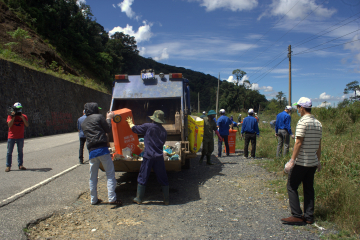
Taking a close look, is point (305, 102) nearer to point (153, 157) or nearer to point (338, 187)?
point (338, 187)

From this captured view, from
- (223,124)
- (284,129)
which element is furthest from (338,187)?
(223,124)

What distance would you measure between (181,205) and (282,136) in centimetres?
493

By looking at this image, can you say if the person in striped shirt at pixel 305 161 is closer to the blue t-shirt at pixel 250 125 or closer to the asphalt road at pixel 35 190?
the asphalt road at pixel 35 190

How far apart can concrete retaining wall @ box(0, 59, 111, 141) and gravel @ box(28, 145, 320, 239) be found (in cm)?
1253

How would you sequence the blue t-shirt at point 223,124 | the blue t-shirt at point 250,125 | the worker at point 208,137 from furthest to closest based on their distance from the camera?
the blue t-shirt at point 223,124
the blue t-shirt at point 250,125
the worker at point 208,137

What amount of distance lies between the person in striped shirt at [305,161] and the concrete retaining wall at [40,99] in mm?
15152

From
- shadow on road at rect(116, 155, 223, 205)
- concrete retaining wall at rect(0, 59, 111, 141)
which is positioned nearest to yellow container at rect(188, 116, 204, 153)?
shadow on road at rect(116, 155, 223, 205)

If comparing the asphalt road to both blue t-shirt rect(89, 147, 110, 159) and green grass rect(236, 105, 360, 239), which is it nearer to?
blue t-shirt rect(89, 147, 110, 159)

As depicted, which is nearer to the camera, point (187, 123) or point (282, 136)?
point (187, 123)

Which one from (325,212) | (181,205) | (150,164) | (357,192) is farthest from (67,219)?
(357,192)

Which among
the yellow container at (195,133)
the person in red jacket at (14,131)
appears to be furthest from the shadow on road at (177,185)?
the person in red jacket at (14,131)

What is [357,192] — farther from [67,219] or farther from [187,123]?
[67,219]

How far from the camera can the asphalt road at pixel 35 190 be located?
378 cm

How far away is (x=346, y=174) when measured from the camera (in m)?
4.68
